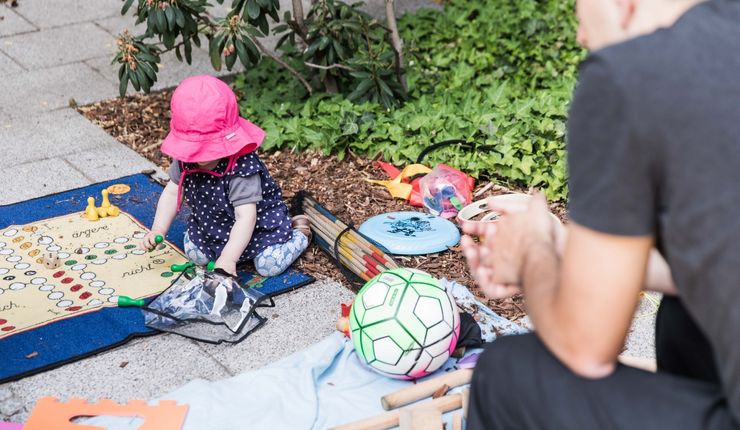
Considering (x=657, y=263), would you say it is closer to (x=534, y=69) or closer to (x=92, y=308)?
(x=92, y=308)

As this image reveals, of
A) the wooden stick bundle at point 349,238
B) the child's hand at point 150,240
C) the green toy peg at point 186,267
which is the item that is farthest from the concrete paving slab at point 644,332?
the child's hand at point 150,240

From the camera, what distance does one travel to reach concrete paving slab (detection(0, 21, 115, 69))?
20.1 feet

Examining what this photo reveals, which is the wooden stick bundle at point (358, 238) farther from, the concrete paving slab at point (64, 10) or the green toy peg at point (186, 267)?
the concrete paving slab at point (64, 10)

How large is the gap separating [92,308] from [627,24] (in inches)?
97.6

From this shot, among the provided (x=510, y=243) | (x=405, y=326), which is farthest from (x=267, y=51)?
(x=510, y=243)

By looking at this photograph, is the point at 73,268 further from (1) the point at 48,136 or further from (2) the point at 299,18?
(2) the point at 299,18

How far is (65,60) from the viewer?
613 cm

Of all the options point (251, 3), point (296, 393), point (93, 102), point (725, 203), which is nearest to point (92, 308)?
point (296, 393)

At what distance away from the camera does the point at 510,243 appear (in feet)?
6.41

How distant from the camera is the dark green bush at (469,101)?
15.0 feet

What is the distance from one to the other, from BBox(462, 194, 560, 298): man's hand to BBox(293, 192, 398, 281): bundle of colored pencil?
1537 millimetres

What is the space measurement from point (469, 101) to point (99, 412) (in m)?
2.91

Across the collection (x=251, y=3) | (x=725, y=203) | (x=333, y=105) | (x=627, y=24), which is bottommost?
(x=333, y=105)


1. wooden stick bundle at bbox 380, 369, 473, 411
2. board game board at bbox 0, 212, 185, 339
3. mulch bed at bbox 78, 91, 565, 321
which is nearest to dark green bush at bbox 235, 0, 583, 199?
mulch bed at bbox 78, 91, 565, 321
